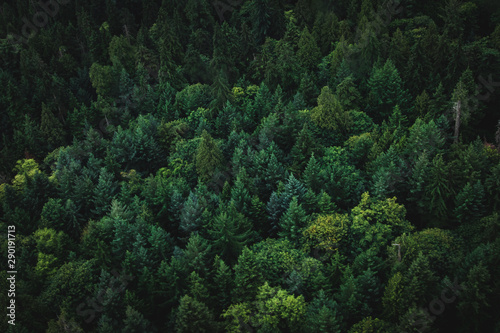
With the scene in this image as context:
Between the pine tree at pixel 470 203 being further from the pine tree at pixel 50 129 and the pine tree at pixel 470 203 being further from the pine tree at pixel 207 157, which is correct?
the pine tree at pixel 50 129

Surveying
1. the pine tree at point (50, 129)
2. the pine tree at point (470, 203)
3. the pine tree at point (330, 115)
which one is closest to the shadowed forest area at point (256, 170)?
the pine tree at point (330, 115)

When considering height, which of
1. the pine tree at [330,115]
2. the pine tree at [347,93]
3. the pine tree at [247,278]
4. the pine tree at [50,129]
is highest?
the pine tree at [50,129]

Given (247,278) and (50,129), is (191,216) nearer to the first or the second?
(247,278)

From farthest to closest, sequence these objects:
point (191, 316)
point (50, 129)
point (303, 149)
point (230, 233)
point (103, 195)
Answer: point (50, 129) → point (303, 149) → point (103, 195) → point (230, 233) → point (191, 316)

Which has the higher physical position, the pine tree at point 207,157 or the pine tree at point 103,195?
the pine tree at point 207,157

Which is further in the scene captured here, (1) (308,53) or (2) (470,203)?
(1) (308,53)

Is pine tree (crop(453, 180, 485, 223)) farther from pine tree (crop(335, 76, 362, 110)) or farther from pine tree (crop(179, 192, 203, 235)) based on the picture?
pine tree (crop(179, 192, 203, 235))

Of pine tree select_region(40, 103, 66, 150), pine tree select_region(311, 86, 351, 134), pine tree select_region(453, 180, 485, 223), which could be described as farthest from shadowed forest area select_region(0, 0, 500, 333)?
pine tree select_region(453, 180, 485, 223)

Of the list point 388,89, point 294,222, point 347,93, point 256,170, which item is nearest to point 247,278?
point 294,222

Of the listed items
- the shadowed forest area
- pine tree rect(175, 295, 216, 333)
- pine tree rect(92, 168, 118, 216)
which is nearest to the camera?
pine tree rect(175, 295, 216, 333)

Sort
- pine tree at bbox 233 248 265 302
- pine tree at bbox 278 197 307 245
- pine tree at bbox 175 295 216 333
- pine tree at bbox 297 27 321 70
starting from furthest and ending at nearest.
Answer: pine tree at bbox 297 27 321 70, pine tree at bbox 278 197 307 245, pine tree at bbox 233 248 265 302, pine tree at bbox 175 295 216 333
